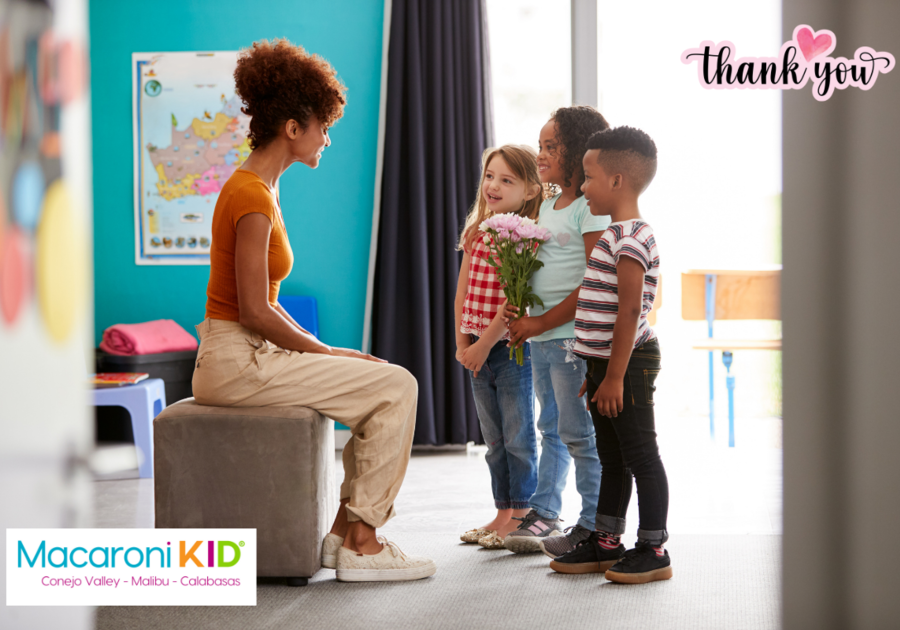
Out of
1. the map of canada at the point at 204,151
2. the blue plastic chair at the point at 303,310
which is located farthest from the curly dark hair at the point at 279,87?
the map of canada at the point at 204,151

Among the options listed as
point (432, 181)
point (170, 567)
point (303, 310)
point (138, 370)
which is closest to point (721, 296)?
point (432, 181)

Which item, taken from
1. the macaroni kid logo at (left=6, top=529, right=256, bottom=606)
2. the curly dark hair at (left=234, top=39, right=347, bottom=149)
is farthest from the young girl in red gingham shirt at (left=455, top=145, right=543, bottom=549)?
the macaroni kid logo at (left=6, top=529, right=256, bottom=606)

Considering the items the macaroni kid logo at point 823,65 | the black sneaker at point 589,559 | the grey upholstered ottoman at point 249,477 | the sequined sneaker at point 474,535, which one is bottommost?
the sequined sneaker at point 474,535

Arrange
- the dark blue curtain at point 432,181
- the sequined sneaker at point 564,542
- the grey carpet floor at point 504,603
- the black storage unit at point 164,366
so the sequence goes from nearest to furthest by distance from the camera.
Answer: the grey carpet floor at point 504,603 → the sequined sneaker at point 564,542 → the black storage unit at point 164,366 → the dark blue curtain at point 432,181

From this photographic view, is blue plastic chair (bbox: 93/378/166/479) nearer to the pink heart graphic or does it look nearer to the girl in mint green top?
the girl in mint green top

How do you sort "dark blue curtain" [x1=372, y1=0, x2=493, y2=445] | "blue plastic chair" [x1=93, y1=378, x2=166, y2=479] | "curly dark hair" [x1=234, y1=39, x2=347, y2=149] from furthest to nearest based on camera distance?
"dark blue curtain" [x1=372, y1=0, x2=493, y2=445]
"blue plastic chair" [x1=93, y1=378, x2=166, y2=479]
"curly dark hair" [x1=234, y1=39, x2=347, y2=149]

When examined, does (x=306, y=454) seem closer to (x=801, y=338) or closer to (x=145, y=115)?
(x=801, y=338)

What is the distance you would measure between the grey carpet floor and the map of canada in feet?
8.01

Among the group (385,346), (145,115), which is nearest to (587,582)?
(385,346)

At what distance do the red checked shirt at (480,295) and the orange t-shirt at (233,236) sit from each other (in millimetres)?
570

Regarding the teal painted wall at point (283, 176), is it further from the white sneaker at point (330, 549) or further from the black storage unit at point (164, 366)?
the white sneaker at point (330, 549)

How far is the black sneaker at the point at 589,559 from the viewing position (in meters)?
1.91

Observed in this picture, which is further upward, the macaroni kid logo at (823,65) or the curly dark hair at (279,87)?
the curly dark hair at (279,87)

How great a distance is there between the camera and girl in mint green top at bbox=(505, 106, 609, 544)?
1999mm
